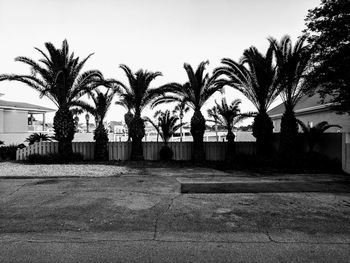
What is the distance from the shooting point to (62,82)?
13.9 metres

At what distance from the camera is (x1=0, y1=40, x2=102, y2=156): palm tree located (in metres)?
13.7

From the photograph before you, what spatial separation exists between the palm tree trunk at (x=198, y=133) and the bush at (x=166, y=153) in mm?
1321

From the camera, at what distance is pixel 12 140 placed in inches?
840

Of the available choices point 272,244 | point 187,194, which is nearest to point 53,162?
point 187,194

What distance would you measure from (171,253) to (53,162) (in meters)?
11.5

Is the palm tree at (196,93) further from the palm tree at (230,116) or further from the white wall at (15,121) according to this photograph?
the white wall at (15,121)

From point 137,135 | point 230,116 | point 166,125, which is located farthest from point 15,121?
point 230,116

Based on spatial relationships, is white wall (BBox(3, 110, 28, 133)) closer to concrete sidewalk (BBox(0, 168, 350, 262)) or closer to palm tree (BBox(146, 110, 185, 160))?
palm tree (BBox(146, 110, 185, 160))

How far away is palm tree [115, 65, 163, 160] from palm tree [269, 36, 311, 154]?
608 centimetres

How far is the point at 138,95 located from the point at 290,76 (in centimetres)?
754

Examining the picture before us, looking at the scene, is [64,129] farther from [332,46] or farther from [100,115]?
[332,46]

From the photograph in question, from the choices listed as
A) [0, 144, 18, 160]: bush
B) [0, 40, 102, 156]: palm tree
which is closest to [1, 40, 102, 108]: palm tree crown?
[0, 40, 102, 156]: palm tree

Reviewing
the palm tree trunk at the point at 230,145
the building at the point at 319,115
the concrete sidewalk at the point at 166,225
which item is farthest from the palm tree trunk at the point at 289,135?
the concrete sidewalk at the point at 166,225

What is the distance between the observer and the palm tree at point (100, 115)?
584 inches
